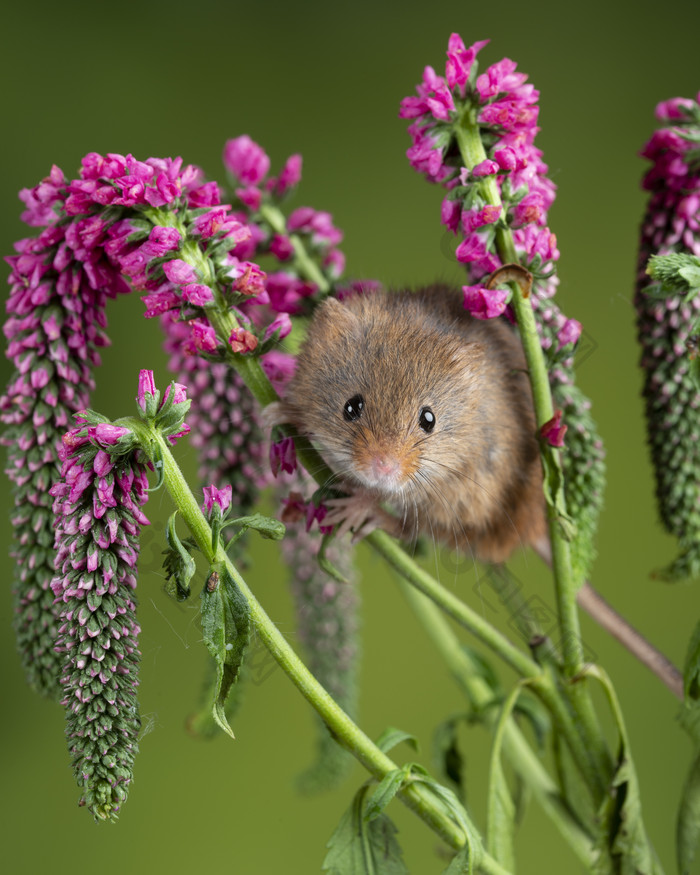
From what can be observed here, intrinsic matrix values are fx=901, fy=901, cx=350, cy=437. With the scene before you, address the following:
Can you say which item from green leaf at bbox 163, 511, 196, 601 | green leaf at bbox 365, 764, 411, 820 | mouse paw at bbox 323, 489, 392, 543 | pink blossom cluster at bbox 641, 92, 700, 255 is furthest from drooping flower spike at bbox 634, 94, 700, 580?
green leaf at bbox 163, 511, 196, 601

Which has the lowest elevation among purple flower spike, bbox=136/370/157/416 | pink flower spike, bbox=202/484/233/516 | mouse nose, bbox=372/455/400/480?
mouse nose, bbox=372/455/400/480

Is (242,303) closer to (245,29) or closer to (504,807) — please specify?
(504,807)

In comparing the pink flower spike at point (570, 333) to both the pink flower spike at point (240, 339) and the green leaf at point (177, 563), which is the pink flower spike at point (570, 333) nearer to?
the pink flower spike at point (240, 339)

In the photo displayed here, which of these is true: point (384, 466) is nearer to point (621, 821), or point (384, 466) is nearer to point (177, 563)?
point (177, 563)

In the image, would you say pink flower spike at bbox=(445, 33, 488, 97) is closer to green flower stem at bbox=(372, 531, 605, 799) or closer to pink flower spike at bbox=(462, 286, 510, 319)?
pink flower spike at bbox=(462, 286, 510, 319)

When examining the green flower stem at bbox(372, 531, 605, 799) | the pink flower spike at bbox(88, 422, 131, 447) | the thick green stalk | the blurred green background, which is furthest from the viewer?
the blurred green background

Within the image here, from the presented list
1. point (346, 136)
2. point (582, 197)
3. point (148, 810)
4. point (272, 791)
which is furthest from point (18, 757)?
point (582, 197)

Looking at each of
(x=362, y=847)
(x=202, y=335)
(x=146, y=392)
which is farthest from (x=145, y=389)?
(x=362, y=847)
